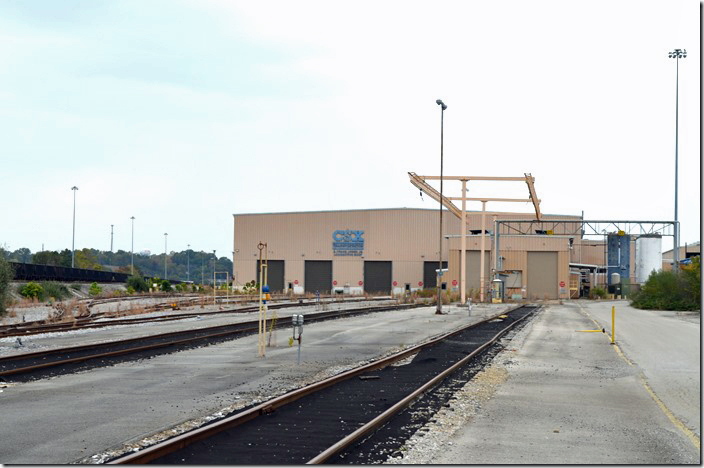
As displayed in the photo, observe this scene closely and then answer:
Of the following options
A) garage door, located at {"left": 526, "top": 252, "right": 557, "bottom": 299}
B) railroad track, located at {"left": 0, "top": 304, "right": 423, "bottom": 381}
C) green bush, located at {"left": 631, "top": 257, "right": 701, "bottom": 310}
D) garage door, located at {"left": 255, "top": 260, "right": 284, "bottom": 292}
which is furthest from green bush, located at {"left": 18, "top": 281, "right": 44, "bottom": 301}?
garage door, located at {"left": 526, "top": 252, "right": 557, "bottom": 299}

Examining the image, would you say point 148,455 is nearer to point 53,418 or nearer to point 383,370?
point 53,418

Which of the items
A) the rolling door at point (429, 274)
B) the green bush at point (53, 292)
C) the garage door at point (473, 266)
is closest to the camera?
the green bush at point (53, 292)

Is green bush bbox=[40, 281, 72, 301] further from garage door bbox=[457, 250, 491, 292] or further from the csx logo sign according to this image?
garage door bbox=[457, 250, 491, 292]

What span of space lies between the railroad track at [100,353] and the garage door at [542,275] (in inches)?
2221

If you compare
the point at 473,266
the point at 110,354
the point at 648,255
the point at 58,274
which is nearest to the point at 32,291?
the point at 58,274

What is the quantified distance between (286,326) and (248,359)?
37.4 ft

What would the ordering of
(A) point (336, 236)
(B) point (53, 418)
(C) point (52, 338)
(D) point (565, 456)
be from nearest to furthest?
(D) point (565, 456)
(B) point (53, 418)
(C) point (52, 338)
(A) point (336, 236)

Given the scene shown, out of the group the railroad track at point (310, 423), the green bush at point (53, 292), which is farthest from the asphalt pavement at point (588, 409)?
the green bush at point (53, 292)

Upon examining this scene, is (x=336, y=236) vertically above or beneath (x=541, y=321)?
above

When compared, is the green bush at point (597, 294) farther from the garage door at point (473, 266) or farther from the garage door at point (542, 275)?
the garage door at point (473, 266)

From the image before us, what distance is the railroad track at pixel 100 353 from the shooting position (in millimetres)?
16297

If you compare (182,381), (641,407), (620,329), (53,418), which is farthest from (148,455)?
(620,329)

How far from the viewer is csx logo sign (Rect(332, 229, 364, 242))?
9275cm

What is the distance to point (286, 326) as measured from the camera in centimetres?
3045
